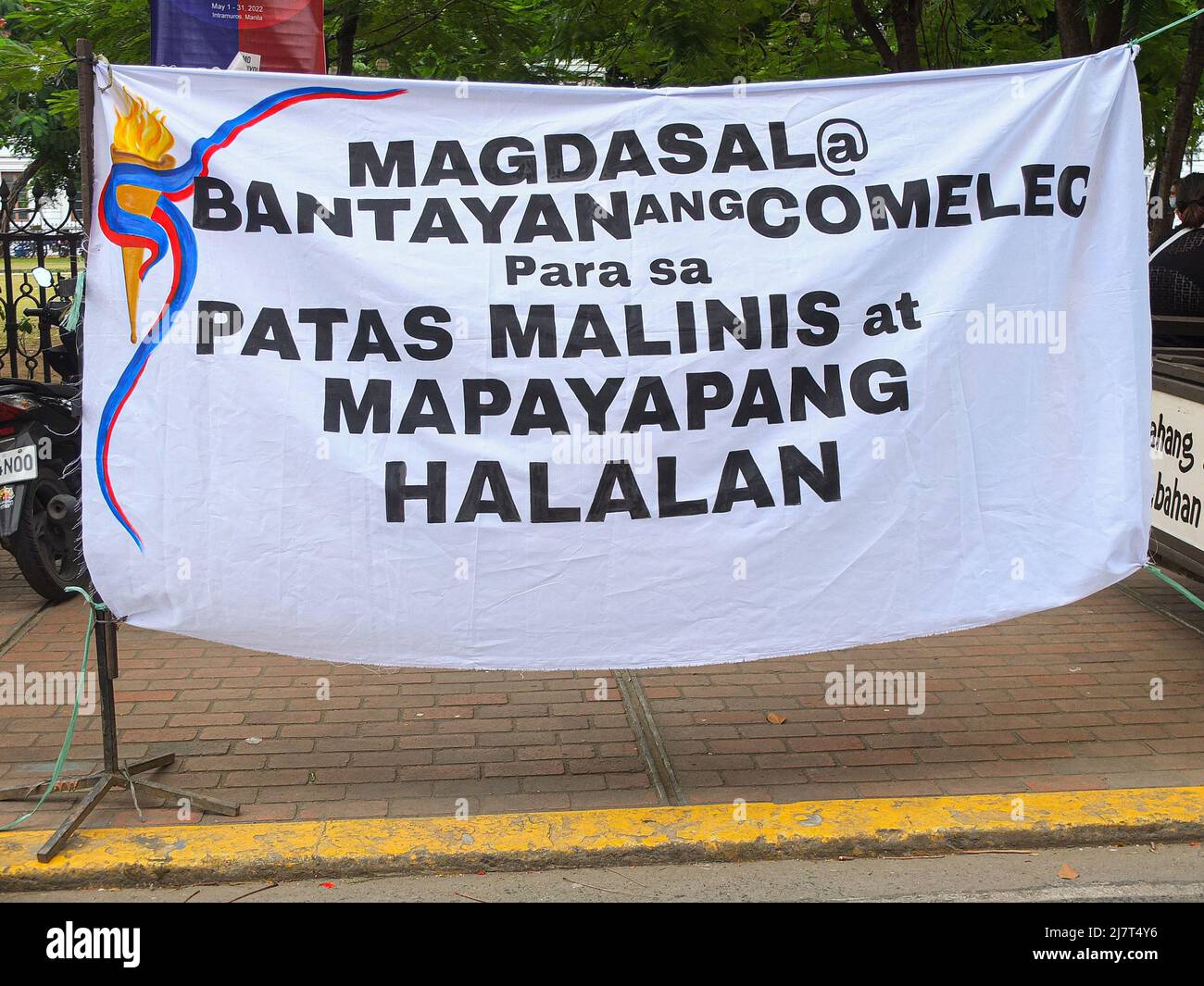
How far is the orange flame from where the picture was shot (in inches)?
161

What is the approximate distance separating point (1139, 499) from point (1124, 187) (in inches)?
42.3

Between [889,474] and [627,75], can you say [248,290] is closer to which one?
[889,474]

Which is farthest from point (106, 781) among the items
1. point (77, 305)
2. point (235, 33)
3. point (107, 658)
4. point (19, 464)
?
point (235, 33)

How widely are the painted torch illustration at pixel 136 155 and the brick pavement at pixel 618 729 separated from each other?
1.74 meters

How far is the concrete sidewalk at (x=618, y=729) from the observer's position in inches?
181

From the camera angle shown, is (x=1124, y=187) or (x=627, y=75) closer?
(x=1124, y=187)

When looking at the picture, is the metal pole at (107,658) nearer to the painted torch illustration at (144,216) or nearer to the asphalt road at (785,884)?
the painted torch illustration at (144,216)

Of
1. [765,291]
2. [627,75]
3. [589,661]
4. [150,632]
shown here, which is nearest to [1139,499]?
[765,291]

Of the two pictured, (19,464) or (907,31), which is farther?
(907,31)

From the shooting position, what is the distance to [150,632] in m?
6.36

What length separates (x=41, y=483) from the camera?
265 inches

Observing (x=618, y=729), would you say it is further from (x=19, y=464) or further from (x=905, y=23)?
(x=905, y=23)

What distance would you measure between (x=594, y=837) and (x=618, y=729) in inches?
38.7

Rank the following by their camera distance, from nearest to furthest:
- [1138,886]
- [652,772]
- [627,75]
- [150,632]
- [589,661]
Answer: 1. [1138,886]
2. [589,661]
3. [652,772]
4. [150,632]
5. [627,75]
